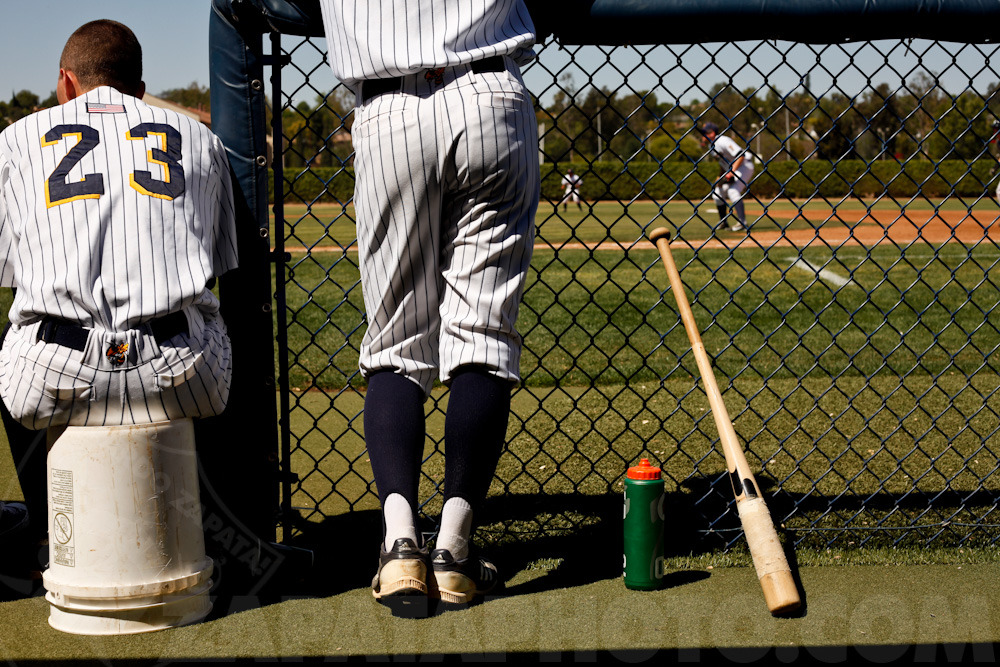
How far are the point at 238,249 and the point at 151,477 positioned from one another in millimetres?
639

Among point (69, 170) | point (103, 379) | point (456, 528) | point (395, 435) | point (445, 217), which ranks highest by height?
point (69, 170)

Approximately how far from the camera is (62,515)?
207 centimetres

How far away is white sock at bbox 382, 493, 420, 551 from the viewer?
2.07m

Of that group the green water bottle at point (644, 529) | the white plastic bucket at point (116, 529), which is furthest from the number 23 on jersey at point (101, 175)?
the green water bottle at point (644, 529)

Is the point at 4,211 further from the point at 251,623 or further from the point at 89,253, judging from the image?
the point at 251,623

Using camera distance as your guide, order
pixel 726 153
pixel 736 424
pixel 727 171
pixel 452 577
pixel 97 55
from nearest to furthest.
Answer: pixel 452 577 → pixel 97 55 → pixel 727 171 → pixel 736 424 → pixel 726 153

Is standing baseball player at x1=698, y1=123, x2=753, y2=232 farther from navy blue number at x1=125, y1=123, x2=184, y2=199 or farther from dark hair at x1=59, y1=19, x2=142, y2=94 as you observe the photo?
dark hair at x1=59, y1=19, x2=142, y2=94

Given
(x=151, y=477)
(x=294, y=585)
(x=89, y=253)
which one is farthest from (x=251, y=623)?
(x=89, y=253)

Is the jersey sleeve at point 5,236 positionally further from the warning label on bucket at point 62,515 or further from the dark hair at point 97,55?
the warning label on bucket at point 62,515

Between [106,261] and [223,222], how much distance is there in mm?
329

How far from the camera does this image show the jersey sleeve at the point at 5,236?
7.02 ft

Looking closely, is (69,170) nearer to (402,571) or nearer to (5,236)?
(5,236)

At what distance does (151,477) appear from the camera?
6.78ft

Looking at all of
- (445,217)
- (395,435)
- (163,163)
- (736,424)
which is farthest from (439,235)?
(736,424)
